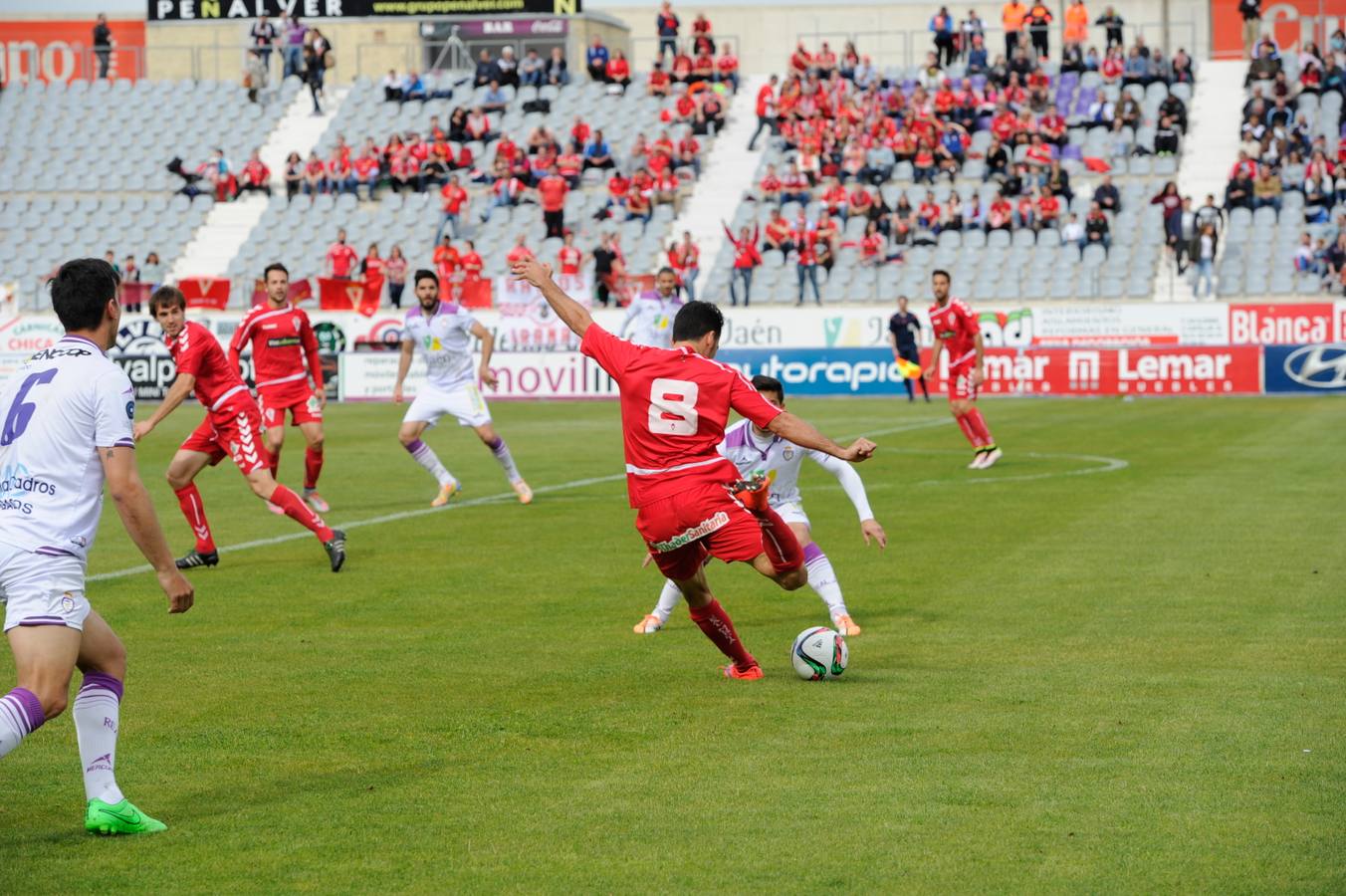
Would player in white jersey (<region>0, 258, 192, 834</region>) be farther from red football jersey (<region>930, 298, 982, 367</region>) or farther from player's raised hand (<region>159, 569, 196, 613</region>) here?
red football jersey (<region>930, 298, 982, 367</region>)

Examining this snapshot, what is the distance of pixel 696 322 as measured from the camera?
910 centimetres

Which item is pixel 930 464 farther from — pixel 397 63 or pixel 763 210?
pixel 397 63

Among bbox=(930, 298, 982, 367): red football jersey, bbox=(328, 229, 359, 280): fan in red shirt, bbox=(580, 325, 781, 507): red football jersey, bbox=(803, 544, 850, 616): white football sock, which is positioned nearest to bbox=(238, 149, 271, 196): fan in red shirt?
bbox=(328, 229, 359, 280): fan in red shirt

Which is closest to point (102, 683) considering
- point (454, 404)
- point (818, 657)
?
point (818, 657)

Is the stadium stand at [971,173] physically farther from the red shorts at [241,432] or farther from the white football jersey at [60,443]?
the white football jersey at [60,443]

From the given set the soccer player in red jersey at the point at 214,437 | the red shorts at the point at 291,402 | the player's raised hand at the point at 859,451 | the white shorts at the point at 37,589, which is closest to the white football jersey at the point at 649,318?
the red shorts at the point at 291,402

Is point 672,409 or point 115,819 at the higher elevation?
point 672,409

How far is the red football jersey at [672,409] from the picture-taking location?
898cm

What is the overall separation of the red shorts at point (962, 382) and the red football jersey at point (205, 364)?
11.1 m

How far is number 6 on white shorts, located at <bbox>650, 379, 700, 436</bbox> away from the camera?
898cm

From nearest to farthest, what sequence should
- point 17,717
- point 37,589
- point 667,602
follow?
point 17,717 < point 37,589 < point 667,602

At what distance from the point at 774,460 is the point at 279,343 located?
801 cm

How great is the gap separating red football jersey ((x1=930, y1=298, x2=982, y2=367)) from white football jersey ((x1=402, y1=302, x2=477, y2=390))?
6.63m

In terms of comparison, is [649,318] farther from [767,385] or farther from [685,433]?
[685,433]
